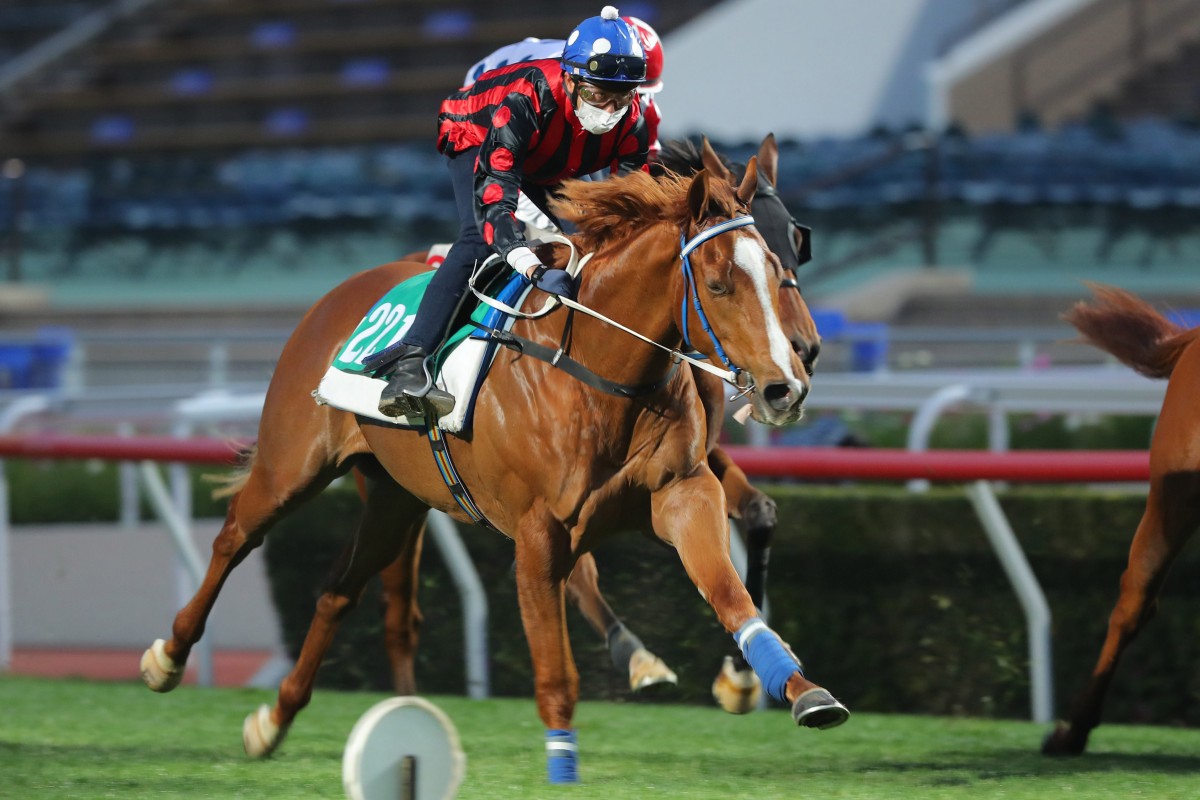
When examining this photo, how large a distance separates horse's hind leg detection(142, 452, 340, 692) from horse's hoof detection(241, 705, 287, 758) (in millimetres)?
243

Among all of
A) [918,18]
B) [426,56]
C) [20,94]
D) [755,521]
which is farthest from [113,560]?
[20,94]

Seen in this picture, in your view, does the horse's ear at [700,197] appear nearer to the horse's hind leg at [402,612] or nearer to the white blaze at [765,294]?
the white blaze at [765,294]

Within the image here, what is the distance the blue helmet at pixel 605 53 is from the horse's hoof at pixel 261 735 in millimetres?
1681

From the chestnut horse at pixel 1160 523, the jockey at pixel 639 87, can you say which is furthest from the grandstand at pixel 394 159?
the chestnut horse at pixel 1160 523

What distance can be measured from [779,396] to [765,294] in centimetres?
21

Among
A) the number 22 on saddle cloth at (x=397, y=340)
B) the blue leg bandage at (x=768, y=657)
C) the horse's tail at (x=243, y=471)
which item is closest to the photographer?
the blue leg bandage at (x=768, y=657)

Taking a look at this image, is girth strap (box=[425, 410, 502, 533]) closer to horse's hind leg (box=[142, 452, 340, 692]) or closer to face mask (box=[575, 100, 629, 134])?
horse's hind leg (box=[142, 452, 340, 692])

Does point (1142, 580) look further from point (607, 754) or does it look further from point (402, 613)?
point (402, 613)

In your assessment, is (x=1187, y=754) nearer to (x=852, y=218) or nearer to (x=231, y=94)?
(x=852, y=218)

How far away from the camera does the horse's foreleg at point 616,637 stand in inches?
145

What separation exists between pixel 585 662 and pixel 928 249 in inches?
281

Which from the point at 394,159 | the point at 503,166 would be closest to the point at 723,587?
the point at 503,166

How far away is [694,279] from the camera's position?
326 centimetres

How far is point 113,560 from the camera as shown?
6301 millimetres
